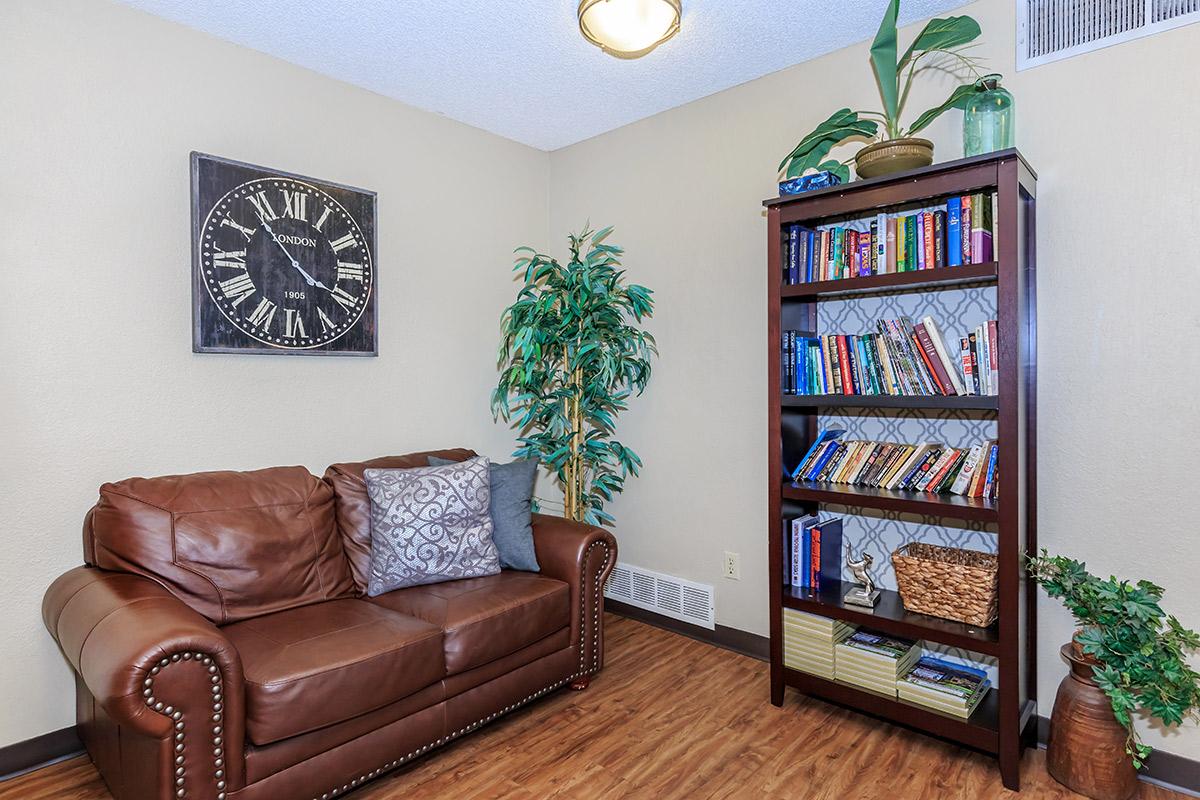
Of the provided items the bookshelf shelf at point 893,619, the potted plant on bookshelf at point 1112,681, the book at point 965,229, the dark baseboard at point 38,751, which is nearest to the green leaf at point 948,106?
the book at point 965,229

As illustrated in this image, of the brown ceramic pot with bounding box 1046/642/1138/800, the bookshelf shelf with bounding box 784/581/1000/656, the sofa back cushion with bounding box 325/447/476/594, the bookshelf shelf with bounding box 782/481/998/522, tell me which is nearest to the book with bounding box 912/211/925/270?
the bookshelf shelf with bounding box 782/481/998/522

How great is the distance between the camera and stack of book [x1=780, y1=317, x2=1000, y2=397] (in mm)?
2193

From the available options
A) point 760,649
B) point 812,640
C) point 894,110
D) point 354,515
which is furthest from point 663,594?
point 894,110

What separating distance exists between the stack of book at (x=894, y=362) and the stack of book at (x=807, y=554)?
1.69ft

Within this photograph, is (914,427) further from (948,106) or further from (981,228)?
(948,106)

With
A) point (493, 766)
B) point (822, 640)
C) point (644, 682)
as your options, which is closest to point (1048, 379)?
point (822, 640)

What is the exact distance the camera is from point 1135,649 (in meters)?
1.91

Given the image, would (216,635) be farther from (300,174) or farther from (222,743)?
(300,174)

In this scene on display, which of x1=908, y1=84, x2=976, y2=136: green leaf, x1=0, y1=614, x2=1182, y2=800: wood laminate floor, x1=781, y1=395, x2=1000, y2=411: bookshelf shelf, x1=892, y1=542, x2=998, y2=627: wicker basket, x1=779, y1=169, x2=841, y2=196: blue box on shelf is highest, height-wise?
x1=908, y1=84, x2=976, y2=136: green leaf

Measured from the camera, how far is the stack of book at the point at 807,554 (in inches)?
101

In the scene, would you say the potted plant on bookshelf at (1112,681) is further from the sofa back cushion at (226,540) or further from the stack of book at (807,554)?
the sofa back cushion at (226,540)

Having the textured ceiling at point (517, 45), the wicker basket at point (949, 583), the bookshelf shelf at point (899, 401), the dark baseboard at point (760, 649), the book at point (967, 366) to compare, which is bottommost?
the dark baseboard at point (760, 649)

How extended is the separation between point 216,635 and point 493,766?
3.23ft

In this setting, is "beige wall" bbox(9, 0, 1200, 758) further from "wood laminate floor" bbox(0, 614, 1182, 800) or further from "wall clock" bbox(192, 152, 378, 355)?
"wood laminate floor" bbox(0, 614, 1182, 800)
